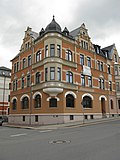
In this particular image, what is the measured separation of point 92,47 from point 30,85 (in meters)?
13.8

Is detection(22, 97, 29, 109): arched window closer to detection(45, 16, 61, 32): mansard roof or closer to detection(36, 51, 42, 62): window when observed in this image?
detection(36, 51, 42, 62): window

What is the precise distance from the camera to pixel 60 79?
A: 27516mm

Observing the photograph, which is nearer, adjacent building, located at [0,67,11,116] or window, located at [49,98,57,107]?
window, located at [49,98,57,107]

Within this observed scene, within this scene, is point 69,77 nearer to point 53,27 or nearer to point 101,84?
point 53,27

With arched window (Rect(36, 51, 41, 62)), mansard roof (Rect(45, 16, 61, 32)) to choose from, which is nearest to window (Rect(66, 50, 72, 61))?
mansard roof (Rect(45, 16, 61, 32))

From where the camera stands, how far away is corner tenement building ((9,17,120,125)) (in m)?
27.2

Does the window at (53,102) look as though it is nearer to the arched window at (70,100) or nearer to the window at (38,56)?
the arched window at (70,100)

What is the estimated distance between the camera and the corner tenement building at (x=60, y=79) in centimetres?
2719

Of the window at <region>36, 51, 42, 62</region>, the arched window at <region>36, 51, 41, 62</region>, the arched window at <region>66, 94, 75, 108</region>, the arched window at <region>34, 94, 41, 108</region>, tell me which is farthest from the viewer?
the arched window at <region>36, 51, 41, 62</region>

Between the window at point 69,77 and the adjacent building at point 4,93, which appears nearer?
the window at point 69,77

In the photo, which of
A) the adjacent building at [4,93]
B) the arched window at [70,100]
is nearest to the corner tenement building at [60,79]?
the arched window at [70,100]

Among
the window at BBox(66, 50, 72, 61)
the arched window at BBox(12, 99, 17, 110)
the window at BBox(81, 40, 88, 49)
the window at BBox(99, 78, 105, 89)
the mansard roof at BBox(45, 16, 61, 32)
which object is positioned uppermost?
the mansard roof at BBox(45, 16, 61, 32)

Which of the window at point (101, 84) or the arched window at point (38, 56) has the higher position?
the arched window at point (38, 56)

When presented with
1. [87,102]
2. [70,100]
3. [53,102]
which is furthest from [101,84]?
[53,102]
